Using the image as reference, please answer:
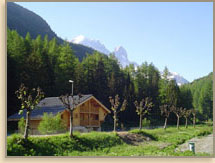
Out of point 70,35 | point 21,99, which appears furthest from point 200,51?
point 21,99

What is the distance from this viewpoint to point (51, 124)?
33.0 feet

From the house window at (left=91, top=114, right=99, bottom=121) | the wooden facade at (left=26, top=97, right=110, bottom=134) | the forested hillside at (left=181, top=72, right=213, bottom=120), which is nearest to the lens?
the forested hillside at (left=181, top=72, right=213, bottom=120)

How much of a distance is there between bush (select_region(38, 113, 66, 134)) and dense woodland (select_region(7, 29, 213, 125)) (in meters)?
0.94

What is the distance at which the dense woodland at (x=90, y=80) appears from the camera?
30.4 feet

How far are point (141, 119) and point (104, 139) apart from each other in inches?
172

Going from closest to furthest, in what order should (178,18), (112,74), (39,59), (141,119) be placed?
(178,18) < (39,59) < (141,119) < (112,74)

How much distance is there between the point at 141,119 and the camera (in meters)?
14.1

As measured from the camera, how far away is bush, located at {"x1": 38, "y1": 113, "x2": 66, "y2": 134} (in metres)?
9.71

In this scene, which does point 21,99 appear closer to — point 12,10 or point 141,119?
point 12,10

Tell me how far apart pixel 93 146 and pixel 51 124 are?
1.79m

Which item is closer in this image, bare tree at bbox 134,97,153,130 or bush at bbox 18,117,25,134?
bush at bbox 18,117,25,134

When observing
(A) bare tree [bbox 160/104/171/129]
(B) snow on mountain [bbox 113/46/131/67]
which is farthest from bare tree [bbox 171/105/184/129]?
(B) snow on mountain [bbox 113/46/131/67]

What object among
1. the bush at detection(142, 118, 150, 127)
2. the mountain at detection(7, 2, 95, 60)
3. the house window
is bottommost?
the bush at detection(142, 118, 150, 127)

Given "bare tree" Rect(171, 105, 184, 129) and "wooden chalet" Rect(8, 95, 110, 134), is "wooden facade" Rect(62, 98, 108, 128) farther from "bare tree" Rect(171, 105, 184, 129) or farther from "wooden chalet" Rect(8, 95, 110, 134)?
"bare tree" Rect(171, 105, 184, 129)
